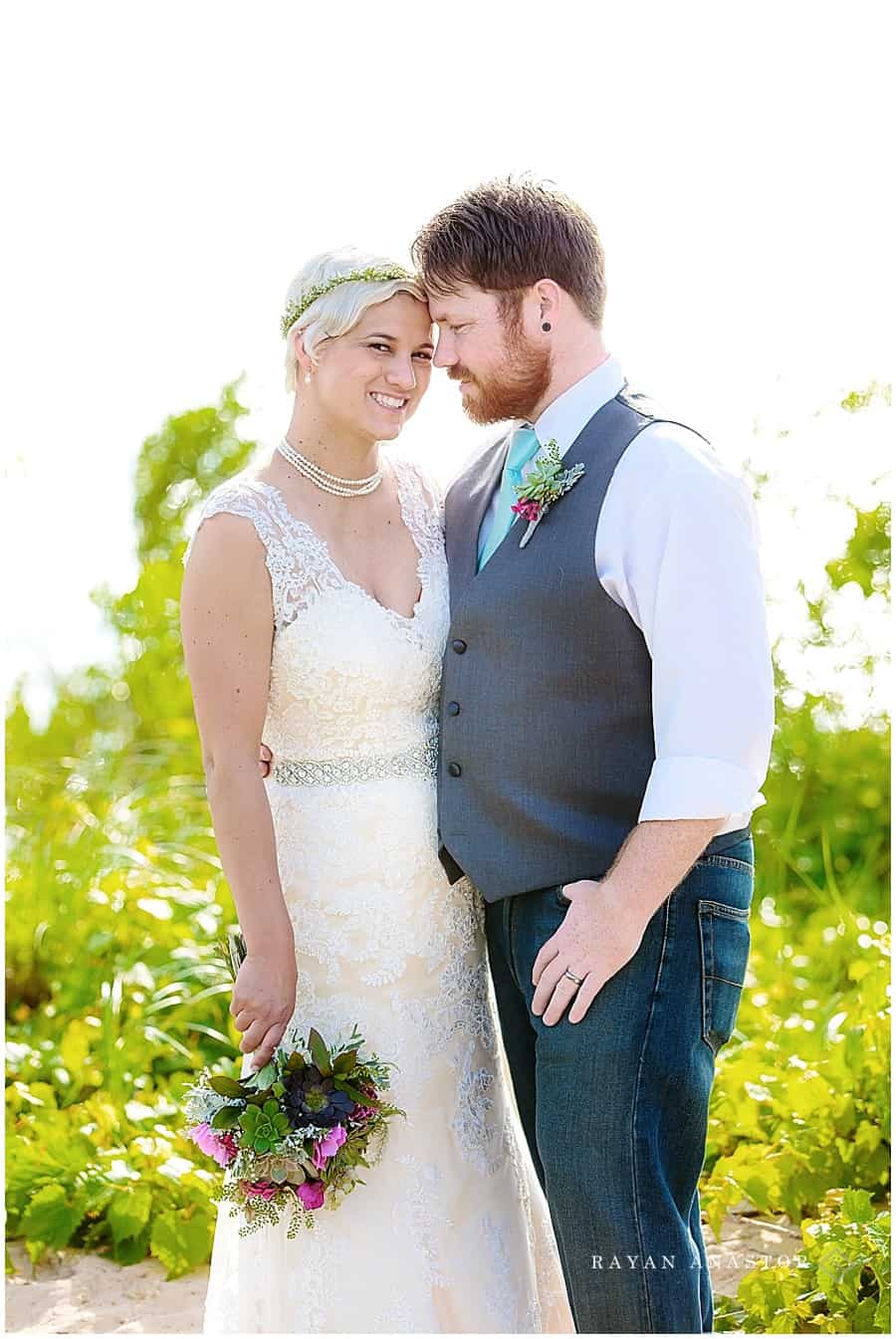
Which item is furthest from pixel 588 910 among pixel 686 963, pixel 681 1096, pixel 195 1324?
pixel 195 1324

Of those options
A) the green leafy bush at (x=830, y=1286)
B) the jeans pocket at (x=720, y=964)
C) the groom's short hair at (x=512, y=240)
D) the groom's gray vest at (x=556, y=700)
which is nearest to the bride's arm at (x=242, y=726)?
the groom's gray vest at (x=556, y=700)

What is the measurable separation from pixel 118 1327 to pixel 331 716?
170cm

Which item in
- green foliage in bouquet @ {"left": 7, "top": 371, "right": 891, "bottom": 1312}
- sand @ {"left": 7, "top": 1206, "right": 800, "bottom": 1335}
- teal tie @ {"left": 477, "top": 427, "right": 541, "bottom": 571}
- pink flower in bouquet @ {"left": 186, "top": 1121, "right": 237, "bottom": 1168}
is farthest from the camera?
green foliage in bouquet @ {"left": 7, "top": 371, "right": 891, "bottom": 1312}

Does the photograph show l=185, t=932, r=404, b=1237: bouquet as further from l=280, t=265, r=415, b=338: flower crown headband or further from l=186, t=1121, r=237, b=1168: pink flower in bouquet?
l=280, t=265, r=415, b=338: flower crown headband

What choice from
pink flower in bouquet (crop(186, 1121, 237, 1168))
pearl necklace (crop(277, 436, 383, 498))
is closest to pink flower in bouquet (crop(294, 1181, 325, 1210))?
pink flower in bouquet (crop(186, 1121, 237, 1168))

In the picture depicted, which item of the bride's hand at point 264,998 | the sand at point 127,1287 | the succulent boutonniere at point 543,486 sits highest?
the succulent boutonniere at point 543,486

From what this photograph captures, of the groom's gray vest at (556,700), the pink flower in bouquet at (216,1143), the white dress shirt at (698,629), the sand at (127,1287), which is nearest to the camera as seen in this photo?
the white dress shirt at (698,629)

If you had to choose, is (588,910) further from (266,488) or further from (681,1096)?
(266,488)

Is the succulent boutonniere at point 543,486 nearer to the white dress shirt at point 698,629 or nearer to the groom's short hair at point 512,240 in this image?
the white dress shirt at point 698,629

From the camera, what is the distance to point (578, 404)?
2.45m

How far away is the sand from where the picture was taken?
335 cm

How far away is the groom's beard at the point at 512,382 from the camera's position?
246 centimetres

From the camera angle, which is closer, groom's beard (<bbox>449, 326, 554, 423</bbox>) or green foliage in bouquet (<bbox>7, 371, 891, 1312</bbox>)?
groom's beard (<bbox>449, 326, 554, 423</bbox>)

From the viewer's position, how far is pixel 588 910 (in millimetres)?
2277
